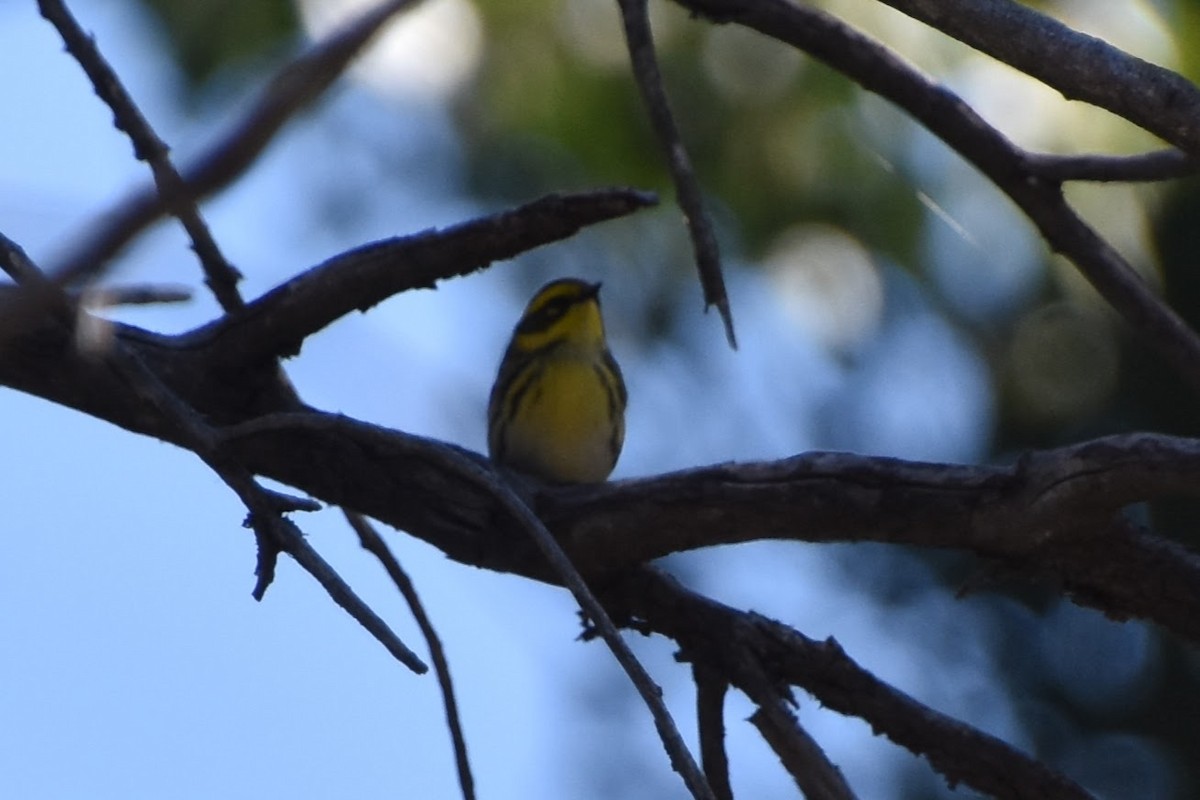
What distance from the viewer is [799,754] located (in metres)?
2.10

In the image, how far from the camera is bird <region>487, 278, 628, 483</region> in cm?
409

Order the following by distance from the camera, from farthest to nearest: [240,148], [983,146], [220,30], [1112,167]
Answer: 1. [220,30]
2. [983,146]
3. [1112,167]
4. [240,148]

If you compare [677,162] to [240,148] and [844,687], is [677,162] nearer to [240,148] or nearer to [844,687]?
[844,687]

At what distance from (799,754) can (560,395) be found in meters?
2.14

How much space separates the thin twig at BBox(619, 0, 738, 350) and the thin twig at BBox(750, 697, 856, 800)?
1.61 feet

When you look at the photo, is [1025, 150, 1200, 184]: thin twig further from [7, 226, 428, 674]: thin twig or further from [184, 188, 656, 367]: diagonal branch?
[7, 226, 428, 674]: thin twig

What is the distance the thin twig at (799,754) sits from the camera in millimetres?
1999

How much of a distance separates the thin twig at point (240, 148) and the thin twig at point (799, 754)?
4.46 ft

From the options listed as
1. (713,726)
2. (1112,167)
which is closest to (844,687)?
(713,726)

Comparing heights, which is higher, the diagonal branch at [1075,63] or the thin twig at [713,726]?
the diagonal branch at [1075,63]

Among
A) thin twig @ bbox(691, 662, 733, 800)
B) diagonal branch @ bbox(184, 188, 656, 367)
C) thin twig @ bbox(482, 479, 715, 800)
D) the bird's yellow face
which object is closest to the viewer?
thin twig @ bbox(482, 479, 715, 800)

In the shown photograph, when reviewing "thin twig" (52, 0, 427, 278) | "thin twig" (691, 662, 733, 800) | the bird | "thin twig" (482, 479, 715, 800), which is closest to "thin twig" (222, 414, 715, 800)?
"thin twig" (482, 479, 715, 800)

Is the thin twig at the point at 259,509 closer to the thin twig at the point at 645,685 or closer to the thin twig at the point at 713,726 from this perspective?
the thin twig at the point at 645,685

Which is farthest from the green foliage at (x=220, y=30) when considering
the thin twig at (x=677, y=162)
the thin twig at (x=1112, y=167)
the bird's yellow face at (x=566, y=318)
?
the thin twig at (x=1112, y=167)
